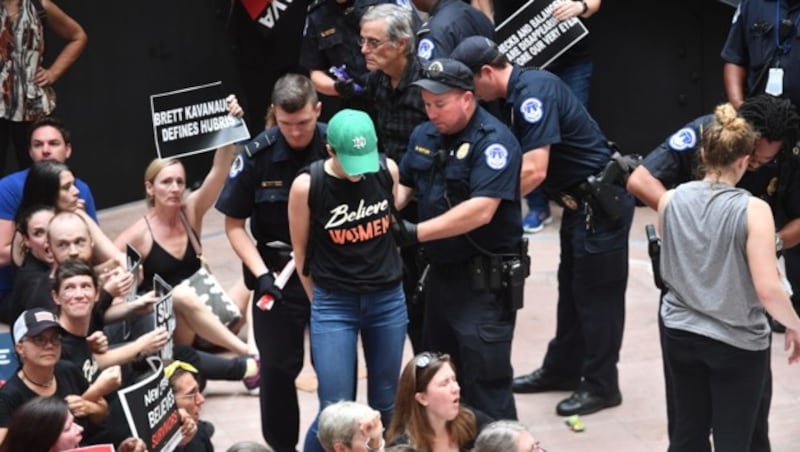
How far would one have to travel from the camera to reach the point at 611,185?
7344 millimetres

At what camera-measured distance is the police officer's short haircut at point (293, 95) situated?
6.70m

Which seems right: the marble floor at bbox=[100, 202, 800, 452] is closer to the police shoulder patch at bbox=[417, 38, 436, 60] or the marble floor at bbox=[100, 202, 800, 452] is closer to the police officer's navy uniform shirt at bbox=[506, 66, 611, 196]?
the police officer's navy uniform shirt at bbox=[506, 66, 611, 196]

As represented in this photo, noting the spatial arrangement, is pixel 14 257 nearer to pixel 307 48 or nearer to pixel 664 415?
pixel 307 48

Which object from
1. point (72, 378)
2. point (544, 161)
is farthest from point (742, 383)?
point (72, 378)

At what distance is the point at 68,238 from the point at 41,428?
1.76 m

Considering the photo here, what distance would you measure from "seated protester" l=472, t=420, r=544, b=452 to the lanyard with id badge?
314cm

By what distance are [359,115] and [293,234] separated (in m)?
0.58

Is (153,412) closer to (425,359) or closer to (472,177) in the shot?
(425,359)

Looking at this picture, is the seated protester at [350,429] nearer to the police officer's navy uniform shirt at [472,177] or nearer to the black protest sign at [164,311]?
the police officer's navy uniform shirt at [472,177]

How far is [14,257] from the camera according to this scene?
7758 millimetres

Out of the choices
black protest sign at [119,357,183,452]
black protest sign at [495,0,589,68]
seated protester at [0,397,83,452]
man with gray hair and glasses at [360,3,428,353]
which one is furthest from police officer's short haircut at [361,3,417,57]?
seated protester at [0,397,83,452]

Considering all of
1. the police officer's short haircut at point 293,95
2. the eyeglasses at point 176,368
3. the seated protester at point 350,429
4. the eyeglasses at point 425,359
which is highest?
the police officer's short haircut at point 293,95

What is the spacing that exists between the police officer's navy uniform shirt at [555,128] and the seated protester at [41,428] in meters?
2.48

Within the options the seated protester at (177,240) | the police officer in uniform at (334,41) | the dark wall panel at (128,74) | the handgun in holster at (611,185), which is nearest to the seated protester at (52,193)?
the seated protester at (177,240)
